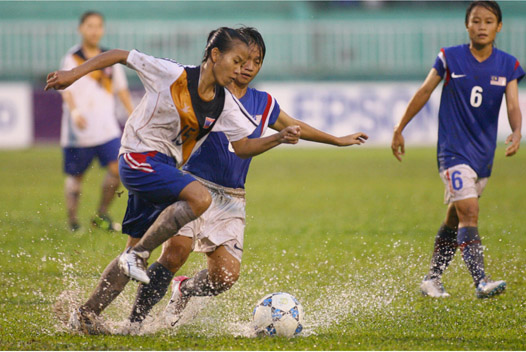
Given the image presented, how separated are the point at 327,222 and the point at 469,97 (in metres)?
3.67

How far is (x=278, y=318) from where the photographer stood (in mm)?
4566

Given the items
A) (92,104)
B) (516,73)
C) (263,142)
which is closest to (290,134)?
(263,142)

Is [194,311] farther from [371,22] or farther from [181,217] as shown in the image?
[371,22]

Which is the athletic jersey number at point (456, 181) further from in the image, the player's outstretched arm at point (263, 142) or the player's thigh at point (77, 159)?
the player's thigh at point (77, 159)

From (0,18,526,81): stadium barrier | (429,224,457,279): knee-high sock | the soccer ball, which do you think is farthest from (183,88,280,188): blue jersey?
(0,18,526,81): stadium barrier

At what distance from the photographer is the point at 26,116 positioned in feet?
63.6

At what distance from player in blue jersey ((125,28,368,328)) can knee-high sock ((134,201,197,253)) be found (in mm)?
422

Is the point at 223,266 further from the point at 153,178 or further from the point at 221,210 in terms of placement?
the point at 153,178

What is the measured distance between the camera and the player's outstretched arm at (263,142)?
13.9ft

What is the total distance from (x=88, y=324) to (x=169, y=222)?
2.63 ft

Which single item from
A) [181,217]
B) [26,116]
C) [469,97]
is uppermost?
[469,97]

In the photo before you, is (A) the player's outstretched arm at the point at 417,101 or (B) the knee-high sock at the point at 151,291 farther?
(A) the player's outstretched arm at the point at 417,101

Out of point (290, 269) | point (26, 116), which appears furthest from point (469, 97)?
point (26, 116)

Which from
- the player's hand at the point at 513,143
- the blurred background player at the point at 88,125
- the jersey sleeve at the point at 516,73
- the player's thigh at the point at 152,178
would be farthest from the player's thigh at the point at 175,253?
the blurred background player at the point at 88,125
